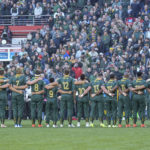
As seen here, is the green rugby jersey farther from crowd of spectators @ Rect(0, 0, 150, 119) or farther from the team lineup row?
crowd of spectators @ Rect(0, 0, 150, 119)

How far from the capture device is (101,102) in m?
23.4

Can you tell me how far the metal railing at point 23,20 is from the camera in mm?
42188

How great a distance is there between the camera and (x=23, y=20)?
140ft

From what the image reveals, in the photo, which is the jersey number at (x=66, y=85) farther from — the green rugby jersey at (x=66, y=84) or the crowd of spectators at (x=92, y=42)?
the crowd of spectators at (x=92, y=42)

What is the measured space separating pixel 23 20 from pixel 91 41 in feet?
29.3

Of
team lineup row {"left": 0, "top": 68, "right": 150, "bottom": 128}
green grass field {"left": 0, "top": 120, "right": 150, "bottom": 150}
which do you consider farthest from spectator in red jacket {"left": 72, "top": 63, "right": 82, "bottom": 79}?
green grass field {"left": 0, "top": 120, "right": 150, "bottom": 150}

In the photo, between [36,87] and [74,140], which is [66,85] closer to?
[36,87]

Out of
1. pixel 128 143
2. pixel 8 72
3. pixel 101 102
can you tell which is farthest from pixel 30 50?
pixel 128 143

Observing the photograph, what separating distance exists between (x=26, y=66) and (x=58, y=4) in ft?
24.9

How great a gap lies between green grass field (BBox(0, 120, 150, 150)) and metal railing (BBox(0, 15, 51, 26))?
21.9 m

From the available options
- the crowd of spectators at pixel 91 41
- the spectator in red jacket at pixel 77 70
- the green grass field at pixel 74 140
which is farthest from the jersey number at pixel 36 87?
the spectator in red jacket at pixel 77 70

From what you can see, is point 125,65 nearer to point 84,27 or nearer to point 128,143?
point 84,27

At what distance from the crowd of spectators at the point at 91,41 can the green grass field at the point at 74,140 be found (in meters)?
9.28

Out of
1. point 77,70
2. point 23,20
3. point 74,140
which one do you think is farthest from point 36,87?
point 23,20
